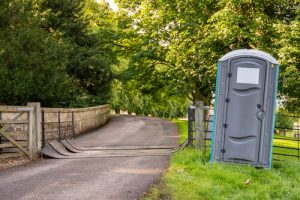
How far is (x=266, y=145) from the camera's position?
7668 mm

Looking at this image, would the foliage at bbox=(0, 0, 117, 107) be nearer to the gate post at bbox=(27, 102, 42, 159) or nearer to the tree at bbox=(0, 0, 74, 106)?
the tree at bbox=(0, 0, 74, 106)

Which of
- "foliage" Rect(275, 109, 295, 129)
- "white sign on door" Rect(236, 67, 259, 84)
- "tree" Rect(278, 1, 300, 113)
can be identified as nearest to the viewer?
"white sign on door" Rect(236, 67, 259, 84)

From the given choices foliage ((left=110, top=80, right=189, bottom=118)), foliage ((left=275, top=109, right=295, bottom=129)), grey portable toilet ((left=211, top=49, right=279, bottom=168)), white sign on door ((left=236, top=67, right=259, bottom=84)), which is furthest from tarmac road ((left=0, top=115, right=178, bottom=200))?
foliage ((left=110, top=80, right=189, bottom=118))

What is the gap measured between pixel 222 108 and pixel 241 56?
1.21 metres

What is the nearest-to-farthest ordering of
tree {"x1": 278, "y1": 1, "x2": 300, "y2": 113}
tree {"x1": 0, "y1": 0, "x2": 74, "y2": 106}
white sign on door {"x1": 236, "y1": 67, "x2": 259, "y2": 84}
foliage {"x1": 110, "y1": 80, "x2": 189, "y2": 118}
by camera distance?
white sign on door {"x1": 236, "y1": 67, "x2": 259, "y2": 84}, tree {"x1": 278, "y1": 1, "x2": 300, "y2": 113}, tree {"x1": 0, "y1": 0, "x2": 74, "y2": 106}, foliage {"x1": 110, "y1": 80, "x2": 189, "y2": 118}

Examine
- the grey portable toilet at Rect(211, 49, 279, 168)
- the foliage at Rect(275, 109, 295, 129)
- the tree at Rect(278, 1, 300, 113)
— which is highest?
the tree at Rect(278, 1, 300, 113)

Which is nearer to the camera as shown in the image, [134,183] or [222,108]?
[134,183]

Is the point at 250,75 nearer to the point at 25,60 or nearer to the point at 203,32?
the point at 25,60

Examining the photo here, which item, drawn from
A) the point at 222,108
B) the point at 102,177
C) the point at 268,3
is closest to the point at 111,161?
the point at 102,177

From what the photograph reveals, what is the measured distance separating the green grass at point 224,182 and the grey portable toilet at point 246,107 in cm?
38

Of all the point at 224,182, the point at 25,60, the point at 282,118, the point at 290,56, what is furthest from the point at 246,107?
the point at 282,118

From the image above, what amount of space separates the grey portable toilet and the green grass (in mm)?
380

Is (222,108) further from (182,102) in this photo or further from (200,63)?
(182,102)

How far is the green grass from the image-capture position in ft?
19.0
